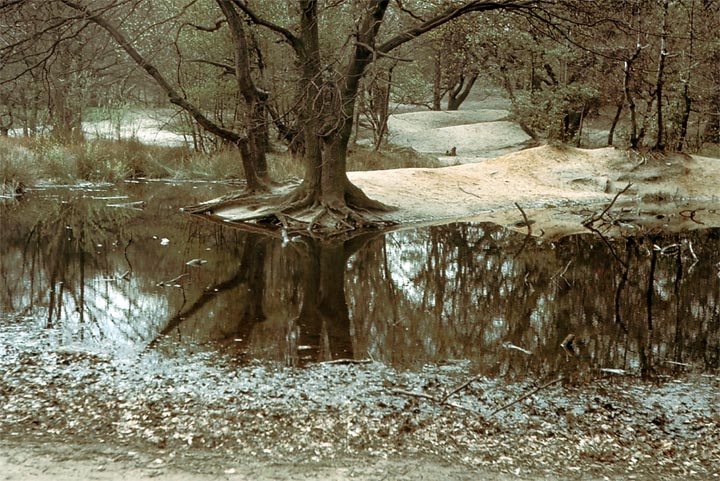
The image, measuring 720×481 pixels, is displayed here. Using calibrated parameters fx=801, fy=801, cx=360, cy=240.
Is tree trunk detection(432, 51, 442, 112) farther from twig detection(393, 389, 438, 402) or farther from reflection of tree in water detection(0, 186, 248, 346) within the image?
twig detection(393, 389, 438, 402)

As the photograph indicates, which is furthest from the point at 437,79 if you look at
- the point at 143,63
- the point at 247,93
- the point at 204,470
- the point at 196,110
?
the point at 204,470

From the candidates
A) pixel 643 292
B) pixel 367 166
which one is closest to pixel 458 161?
pixel 367 166

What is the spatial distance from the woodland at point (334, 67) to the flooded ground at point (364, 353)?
6.97 feet

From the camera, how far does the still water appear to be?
5.71 meters

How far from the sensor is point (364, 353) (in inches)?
219

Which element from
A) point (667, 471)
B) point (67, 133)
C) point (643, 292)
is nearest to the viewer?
point (667, 471)

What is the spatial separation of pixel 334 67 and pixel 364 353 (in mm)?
5744

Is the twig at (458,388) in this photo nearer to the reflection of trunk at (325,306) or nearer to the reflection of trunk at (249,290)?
the reflection of trunk at (325,306)

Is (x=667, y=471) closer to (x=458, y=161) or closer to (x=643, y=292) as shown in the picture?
(x=643, y=292)

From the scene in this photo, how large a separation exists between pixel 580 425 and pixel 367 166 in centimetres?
1528

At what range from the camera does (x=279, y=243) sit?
403 inches

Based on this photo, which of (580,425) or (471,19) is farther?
(471,19)

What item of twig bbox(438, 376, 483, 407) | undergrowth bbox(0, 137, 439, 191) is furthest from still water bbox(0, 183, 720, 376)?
undergrowth bbox(0, 137, 439, 191)

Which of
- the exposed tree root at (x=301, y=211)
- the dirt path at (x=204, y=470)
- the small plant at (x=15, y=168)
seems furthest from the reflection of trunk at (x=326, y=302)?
the small plant at (x=15, y=168)
